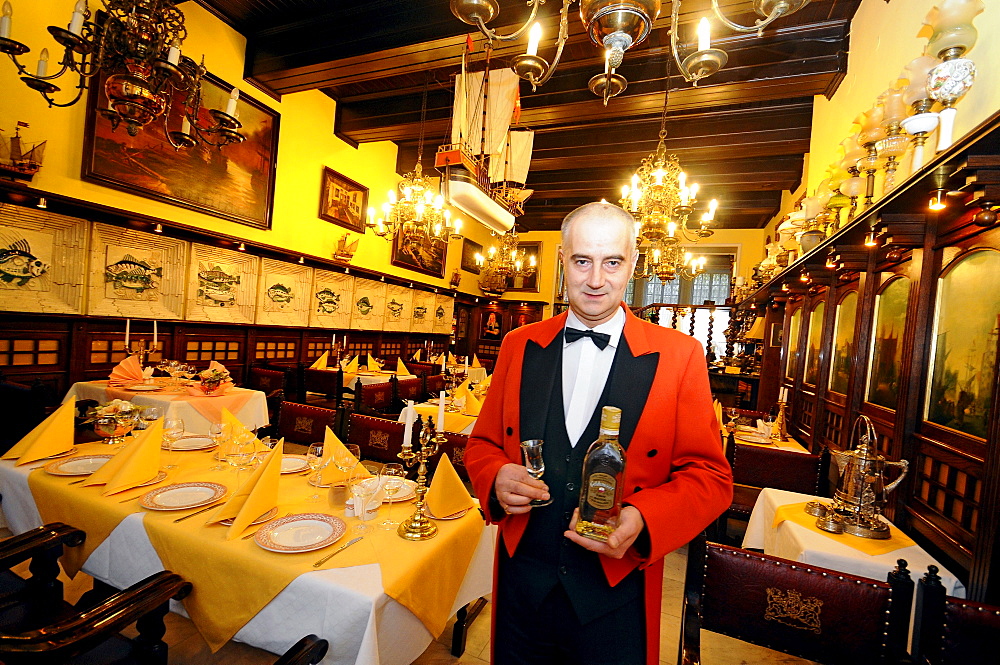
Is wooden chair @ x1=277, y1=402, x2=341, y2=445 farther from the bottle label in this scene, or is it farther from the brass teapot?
the brass teapot

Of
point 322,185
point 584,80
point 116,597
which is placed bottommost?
point 116,597

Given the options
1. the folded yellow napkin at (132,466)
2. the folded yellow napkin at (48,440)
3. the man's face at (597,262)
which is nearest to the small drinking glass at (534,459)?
the man's face at (597,262)

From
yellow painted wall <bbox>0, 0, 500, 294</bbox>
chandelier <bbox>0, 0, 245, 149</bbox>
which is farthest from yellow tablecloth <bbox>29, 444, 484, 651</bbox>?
yellow painted wall <bbox>0, 0, 500, 294</bbox>

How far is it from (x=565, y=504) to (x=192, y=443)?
2500 mm

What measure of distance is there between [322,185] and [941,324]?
8.74 meters

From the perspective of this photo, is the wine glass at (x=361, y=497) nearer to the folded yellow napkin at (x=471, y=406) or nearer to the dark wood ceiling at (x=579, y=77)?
the folded yellow napkin at (x=471, y=406)

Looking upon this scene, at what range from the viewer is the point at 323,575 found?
1406mm

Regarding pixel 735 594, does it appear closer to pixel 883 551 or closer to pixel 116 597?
pixel 883 551

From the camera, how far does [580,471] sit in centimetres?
126

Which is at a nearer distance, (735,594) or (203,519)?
(735,594)

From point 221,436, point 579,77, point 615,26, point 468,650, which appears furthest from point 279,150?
point 468,650

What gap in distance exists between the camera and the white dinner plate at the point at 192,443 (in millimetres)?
2582

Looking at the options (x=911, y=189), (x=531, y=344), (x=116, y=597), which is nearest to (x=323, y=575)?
(x=116, y=597)

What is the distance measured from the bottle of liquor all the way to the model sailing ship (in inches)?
242
